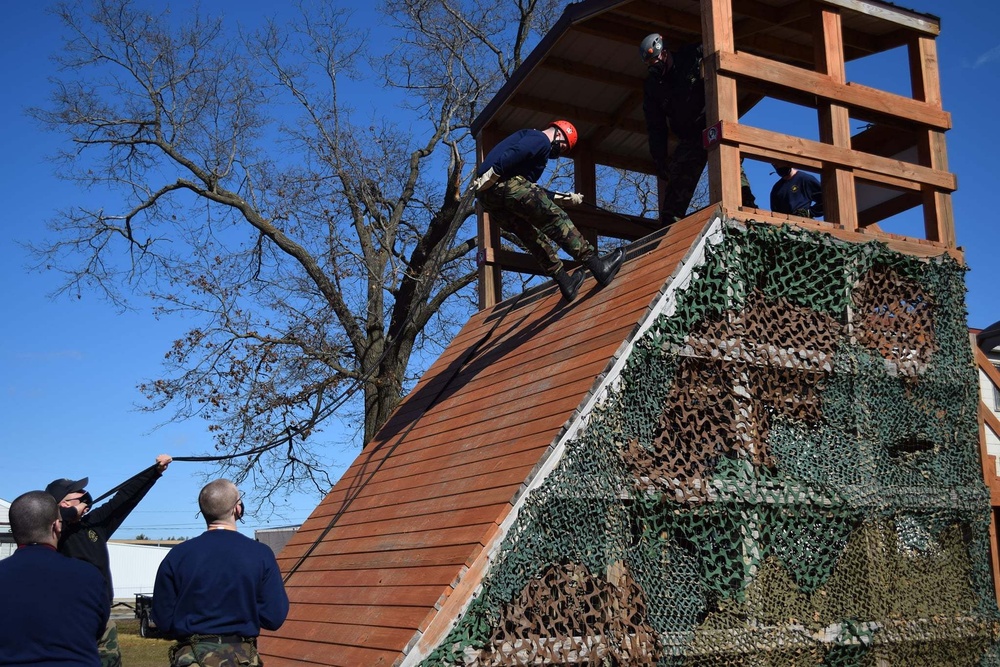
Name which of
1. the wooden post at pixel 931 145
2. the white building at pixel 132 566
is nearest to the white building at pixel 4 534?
the white building at pixel 132 566

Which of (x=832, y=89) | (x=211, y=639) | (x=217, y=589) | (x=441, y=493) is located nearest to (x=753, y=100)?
(x=832, y=89)

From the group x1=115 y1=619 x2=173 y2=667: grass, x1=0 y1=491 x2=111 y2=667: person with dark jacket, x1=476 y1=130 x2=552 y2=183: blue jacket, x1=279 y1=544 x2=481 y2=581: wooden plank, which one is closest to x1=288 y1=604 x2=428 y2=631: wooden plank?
x1=279 y1=544 x2=481 y2=581: wooden plank

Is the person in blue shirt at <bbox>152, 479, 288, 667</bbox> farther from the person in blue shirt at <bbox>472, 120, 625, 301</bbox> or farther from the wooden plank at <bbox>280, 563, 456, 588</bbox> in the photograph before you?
the person in blue shirt at <bbox>472, 120, 625, 301</bbox>

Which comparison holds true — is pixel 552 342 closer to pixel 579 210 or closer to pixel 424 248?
pixel 579 210

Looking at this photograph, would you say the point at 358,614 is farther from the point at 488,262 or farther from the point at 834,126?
the point at 834,126

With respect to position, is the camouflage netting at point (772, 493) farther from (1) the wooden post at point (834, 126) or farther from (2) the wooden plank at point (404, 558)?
(1) the wooden post at point (834, 126)

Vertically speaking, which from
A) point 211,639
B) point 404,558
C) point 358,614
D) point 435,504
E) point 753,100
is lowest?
point 211,639

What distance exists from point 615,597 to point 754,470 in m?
1.25

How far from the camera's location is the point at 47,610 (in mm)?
3715

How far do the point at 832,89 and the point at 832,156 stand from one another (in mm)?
522

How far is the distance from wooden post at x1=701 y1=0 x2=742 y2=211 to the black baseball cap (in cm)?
420

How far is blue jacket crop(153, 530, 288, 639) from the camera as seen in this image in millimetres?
4125

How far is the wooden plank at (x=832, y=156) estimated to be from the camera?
6.45 metres

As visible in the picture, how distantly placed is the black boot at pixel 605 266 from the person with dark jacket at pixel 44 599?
392 centimetres
